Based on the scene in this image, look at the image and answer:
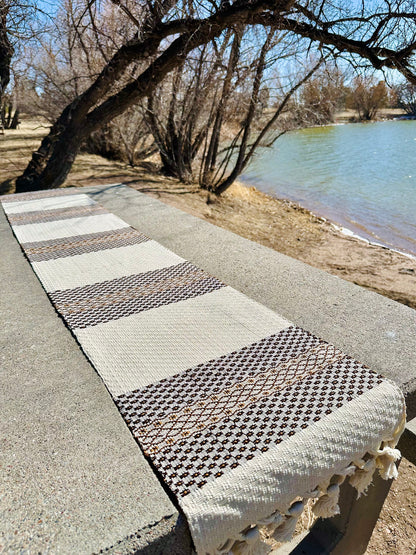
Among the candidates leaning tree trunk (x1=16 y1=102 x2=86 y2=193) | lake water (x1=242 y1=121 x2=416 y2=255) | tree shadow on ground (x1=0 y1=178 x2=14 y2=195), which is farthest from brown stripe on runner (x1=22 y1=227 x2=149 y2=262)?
lake water (x1=242 y1=121 x2=416 y2=255)

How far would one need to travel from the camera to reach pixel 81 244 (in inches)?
85.3

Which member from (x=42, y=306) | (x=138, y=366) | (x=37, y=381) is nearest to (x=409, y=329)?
(x=138, y=366)

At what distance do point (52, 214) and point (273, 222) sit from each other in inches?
186

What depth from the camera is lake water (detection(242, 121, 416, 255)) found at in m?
8.00

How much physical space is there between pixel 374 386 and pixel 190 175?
292 inches

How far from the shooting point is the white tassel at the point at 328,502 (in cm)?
96

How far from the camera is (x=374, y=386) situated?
1095 mm

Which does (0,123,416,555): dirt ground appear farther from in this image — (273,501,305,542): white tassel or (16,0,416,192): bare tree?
(273,501,305,542): white tassel

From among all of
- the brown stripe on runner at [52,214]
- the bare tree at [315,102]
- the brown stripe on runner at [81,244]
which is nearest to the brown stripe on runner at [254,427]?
the brown stripe on runner at [81,244]

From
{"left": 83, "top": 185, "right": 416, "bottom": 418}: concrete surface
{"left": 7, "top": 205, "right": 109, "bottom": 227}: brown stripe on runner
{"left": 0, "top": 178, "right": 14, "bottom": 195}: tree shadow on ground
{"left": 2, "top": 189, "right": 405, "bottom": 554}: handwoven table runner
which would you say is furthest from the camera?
{"left": 0, "top": 178, "right": 14, "bottom": 195}: tree shadow on ground

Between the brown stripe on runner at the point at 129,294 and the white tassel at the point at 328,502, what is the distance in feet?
2.64

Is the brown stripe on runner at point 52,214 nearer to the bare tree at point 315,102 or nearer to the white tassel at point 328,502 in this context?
the white tassel at point 328,502

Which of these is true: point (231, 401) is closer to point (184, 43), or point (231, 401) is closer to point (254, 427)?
A: point (254, 427)

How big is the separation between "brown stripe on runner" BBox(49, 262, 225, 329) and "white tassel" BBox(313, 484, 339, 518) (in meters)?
0.80
